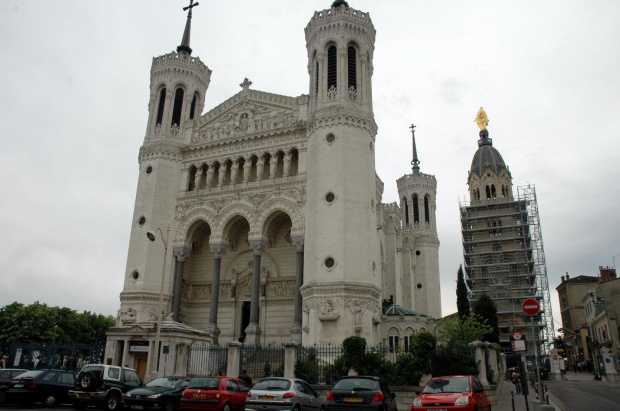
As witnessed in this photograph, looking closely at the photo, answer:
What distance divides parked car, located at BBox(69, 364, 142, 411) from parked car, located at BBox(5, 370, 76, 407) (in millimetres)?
1021

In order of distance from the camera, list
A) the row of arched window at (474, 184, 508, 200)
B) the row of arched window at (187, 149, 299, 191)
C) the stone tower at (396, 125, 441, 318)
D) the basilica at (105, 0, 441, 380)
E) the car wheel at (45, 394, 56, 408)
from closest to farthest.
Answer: the car wheel at (45, 394, 56, 408) → the basilica at (105, 0, 441, 380) → the row of arched window at (187, 149, 299, 191) → the stone tower at (396, 125, 441, 318) → the row of arched window at (474, 184, 508, 200)

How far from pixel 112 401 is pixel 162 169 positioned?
24.5m

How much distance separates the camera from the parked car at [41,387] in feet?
56.5

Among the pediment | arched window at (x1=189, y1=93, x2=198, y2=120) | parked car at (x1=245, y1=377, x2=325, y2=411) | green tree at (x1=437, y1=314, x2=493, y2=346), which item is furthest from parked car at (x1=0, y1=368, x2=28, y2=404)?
green tree at (x1=437, y1=314, x2=493, y2=346)

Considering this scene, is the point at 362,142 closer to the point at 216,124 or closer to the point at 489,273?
the point at 216,124

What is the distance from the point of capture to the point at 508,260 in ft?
221

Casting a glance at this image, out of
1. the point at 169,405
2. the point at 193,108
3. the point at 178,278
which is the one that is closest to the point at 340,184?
the point at 178,278

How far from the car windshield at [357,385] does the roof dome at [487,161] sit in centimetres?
6642

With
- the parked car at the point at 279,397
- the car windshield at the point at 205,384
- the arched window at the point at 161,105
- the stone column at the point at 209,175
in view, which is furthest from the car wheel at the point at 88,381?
the arched window at the point at 161,105

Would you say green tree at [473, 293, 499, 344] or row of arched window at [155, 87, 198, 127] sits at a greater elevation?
row of arched window at [155, 87, 198, 127]

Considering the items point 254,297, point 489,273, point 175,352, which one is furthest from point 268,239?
point 489,273

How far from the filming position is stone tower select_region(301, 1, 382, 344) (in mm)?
30203

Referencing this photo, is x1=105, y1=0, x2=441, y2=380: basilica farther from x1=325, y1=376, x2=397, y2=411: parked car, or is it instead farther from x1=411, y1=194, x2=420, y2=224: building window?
x1=411, y1=194, x2=420, y2=224: building window

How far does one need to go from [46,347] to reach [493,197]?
61762 millimetres
